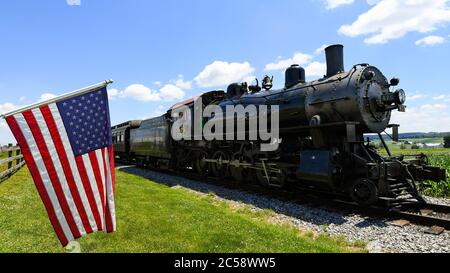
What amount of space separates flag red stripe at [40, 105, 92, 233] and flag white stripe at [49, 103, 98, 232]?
0.03 metres

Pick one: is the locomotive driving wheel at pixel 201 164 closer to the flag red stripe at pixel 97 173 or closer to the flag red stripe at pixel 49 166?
the flag red stripe at pixel 97 173

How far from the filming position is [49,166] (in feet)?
13.6

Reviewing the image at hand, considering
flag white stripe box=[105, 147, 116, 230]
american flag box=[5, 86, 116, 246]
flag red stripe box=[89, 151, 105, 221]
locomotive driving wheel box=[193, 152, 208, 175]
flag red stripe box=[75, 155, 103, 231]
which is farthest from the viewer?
locomotive driving wheel box=[193, 152, 208, 175]

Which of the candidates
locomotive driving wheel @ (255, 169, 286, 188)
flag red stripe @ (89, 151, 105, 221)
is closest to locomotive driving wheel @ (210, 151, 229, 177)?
locomotive driving wheel @ (255, 169, 286, 188)

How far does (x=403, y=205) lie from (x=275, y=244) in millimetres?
4786

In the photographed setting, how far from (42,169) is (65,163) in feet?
0.89

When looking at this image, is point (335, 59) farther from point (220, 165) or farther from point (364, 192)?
point (220, 165)

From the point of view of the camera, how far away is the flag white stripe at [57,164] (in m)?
4.12

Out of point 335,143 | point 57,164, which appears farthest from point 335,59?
point 57,164

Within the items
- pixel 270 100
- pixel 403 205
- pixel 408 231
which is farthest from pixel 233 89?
pixel 408 231

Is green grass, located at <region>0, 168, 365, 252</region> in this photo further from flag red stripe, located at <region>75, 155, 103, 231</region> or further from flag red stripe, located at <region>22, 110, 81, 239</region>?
flag red stripe, located at <region>22, 110, 81, 239</region>

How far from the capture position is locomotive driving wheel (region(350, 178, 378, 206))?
339 inches

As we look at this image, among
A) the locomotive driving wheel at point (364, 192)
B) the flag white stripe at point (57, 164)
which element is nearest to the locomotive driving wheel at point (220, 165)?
the locomotive driving wheel at point (364, 192)
